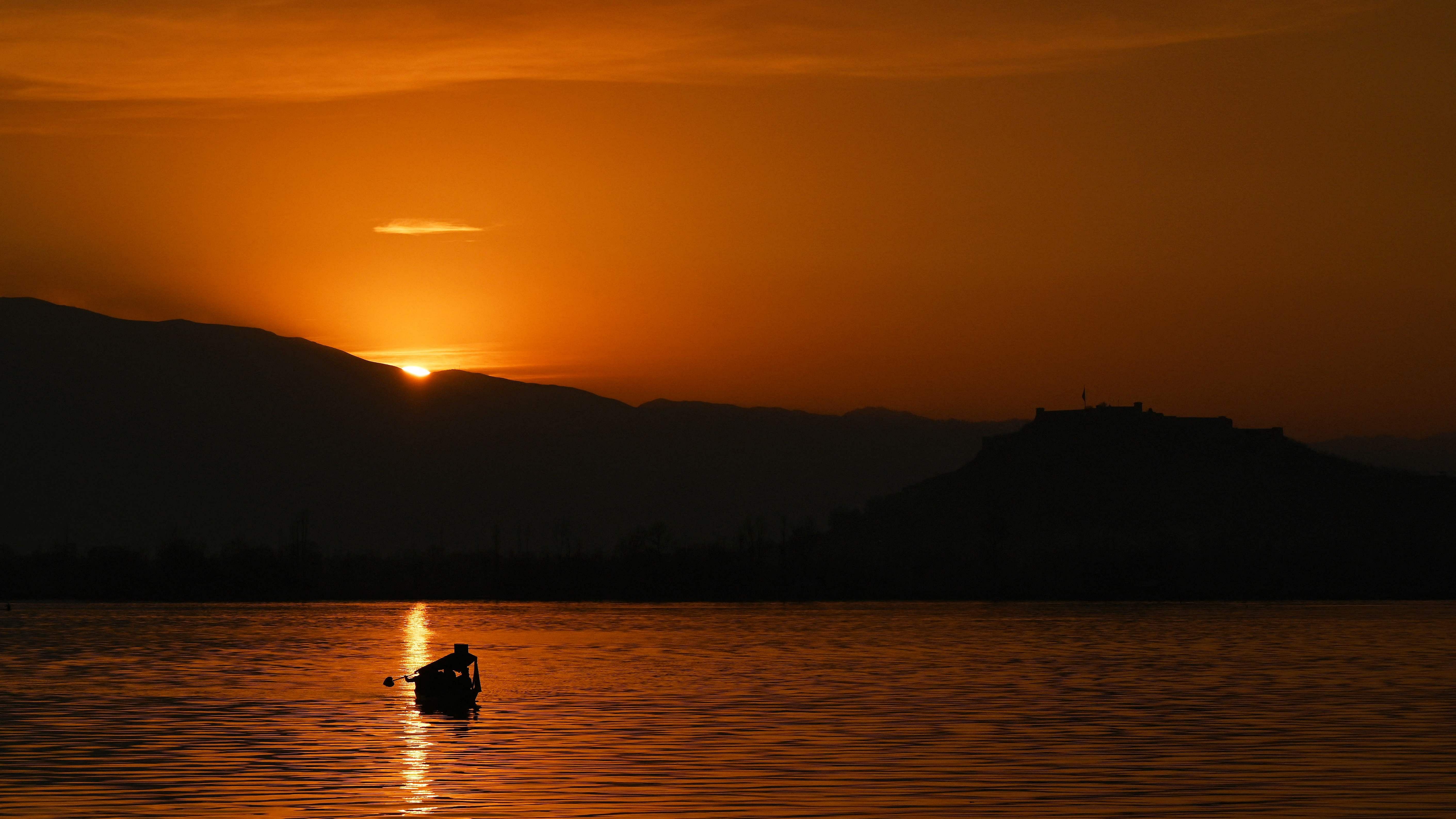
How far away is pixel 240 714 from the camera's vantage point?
175ft

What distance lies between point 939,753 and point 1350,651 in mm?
57742

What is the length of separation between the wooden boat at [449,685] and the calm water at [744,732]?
1062 millimetres

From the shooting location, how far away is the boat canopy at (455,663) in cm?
5891

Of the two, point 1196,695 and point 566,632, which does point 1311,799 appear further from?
point 566,632

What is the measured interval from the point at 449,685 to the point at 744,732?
1391 cm

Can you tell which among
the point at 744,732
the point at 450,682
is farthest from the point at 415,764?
the point at 450,682

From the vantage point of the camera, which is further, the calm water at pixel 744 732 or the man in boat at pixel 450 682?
the man in boat at pixel 450 682

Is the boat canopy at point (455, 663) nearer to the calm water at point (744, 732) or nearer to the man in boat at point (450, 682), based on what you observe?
the man in boat at point (450, 682)

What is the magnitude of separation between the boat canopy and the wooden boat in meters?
0.01

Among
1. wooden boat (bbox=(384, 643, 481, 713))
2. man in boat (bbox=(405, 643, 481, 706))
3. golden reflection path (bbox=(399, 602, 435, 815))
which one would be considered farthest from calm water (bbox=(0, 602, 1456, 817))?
man in boat (bbox=(405, 643, 481, 706))

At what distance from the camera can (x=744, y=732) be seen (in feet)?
156

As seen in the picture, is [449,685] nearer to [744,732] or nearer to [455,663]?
[455,663]

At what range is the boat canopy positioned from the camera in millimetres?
58906

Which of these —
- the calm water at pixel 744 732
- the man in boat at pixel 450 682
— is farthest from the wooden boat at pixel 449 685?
the calm water at pixel 744 732
